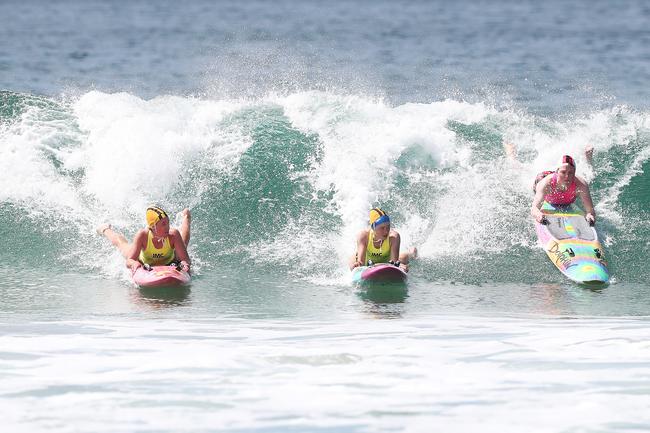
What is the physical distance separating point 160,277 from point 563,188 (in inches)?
250

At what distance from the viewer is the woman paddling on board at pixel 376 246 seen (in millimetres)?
14273

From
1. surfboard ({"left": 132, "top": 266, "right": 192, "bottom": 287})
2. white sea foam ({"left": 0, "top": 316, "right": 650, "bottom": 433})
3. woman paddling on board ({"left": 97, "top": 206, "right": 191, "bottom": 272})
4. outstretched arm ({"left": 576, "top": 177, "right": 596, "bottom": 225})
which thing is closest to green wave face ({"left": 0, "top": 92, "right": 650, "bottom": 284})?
outstretched arm ({"left": 576, "top": 177, "right": 596, "bottom": 225})

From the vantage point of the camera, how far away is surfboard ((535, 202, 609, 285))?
567 inches

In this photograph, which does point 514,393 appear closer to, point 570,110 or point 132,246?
point 132,246

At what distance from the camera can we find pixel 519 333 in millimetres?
11820

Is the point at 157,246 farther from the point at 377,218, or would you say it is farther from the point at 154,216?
the point at 377,218

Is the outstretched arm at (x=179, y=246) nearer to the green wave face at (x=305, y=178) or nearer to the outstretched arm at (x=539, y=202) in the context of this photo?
the green wave face at (x=305, y=178)

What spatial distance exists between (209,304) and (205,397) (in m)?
3.62

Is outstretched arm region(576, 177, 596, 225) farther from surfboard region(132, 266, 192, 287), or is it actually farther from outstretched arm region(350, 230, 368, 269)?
surfboard region(132, 266, 192, 287)

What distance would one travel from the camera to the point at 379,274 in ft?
45.4

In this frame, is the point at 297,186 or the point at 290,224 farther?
the point at 297,186

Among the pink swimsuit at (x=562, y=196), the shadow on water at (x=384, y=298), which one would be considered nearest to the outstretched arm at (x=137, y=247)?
the shadow on water at (x=384, y=298)

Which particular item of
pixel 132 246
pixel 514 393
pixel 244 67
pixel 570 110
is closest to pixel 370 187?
pixel 132 246

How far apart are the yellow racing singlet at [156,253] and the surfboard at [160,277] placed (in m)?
0.33
